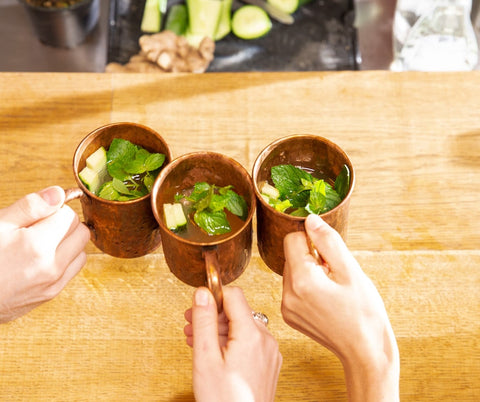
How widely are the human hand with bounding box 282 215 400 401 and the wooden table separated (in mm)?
144

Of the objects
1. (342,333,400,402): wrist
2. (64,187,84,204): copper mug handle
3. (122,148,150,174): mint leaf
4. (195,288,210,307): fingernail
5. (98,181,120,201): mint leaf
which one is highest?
(122,148,150,174): mint leaf

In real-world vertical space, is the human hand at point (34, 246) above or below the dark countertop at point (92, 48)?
above

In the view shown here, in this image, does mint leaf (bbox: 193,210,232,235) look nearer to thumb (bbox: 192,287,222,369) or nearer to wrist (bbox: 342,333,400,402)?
thumb (bbox: 192,287,222,369)

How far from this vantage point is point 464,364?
101 cm

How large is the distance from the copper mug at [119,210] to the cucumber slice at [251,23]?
103 centimetres

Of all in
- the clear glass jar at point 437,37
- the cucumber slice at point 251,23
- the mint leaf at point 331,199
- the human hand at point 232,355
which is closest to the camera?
the human hand at point 232,355

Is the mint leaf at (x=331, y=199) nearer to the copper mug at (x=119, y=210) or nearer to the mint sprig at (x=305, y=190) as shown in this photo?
the mint sprig at (x=305, y=190)

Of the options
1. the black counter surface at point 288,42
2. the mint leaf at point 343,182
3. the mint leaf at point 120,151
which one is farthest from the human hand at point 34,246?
the black counter surface at point 288,42

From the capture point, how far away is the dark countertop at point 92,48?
1.97 metres

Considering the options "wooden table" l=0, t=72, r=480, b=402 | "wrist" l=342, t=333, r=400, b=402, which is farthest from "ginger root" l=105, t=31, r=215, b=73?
"wrist" l=342, t=333, r=400, b=402

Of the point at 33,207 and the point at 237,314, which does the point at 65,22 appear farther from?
the point at 237,314

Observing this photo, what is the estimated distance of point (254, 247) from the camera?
114 centimetres

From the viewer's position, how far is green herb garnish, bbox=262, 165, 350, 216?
92cm

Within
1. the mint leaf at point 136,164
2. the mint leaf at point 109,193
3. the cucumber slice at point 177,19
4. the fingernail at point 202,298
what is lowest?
the cucumber slice at point 177,19
